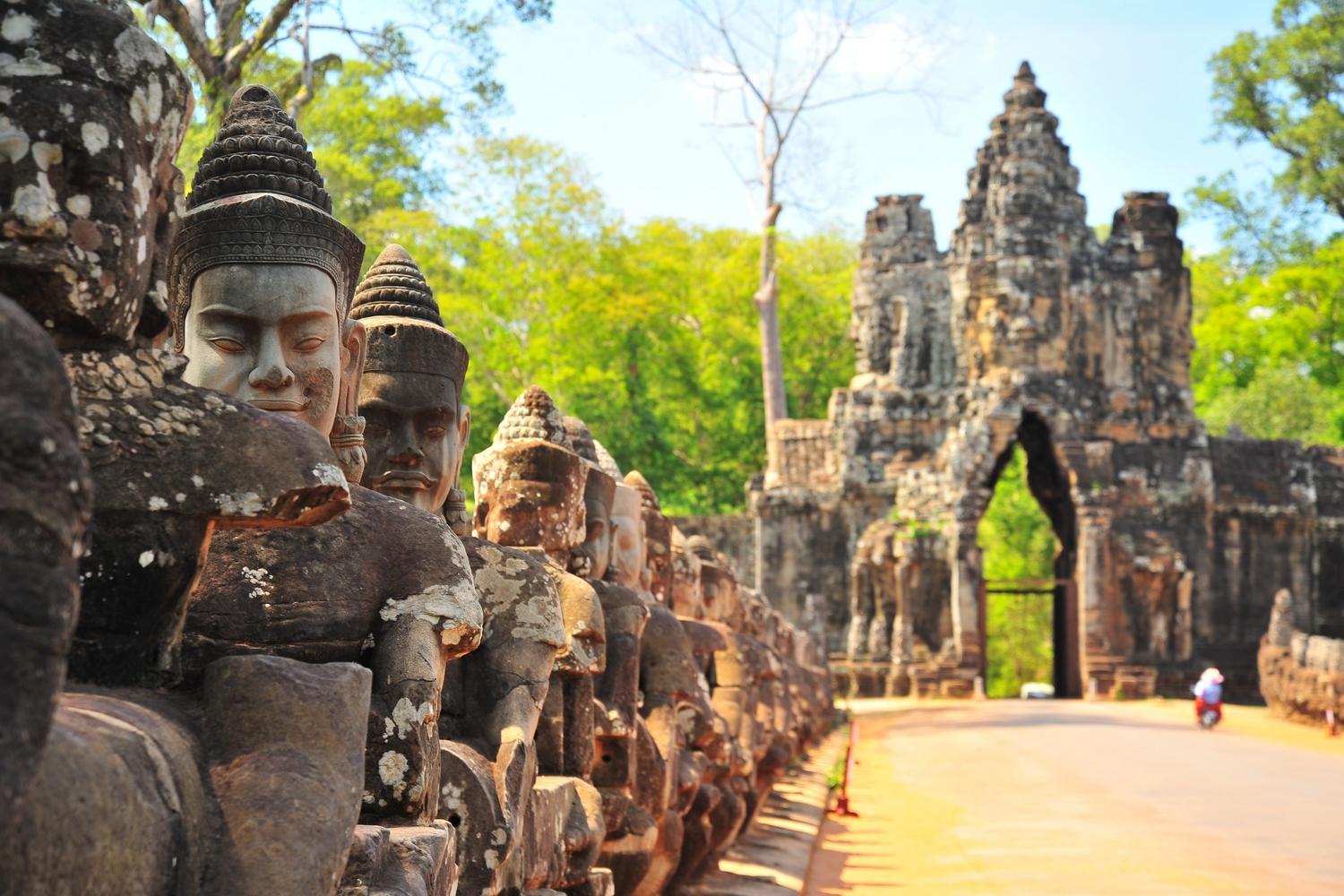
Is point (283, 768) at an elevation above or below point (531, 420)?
below

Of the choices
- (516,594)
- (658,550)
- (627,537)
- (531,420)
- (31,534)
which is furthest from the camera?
(658,550)

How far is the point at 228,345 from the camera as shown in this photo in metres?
3.39

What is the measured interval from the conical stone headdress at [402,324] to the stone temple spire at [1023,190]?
25067 mm

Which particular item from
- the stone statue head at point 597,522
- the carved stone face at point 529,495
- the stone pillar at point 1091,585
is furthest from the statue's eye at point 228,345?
the stone pillar at point 1091,585

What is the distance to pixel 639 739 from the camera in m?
5.84

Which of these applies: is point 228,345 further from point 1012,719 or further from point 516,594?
point 1012,719

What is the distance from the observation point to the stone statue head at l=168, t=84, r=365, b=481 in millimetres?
3377

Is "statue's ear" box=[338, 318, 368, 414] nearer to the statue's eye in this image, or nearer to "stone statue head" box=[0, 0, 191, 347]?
the statue's eye

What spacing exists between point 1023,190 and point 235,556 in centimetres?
2755

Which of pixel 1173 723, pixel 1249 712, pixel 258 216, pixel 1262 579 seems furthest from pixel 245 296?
→ pixel 1262 579

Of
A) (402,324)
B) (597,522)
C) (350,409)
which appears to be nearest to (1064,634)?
(597,522)

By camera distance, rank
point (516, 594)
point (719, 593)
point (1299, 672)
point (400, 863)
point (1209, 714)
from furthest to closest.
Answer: point (1299, 672)
point (1209, 714)
point (719, 593)
point (516, 594)
point (400, 863)

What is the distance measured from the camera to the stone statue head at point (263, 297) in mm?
3377

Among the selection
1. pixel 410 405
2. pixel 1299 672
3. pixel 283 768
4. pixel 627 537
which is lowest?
pixel 1299 672
